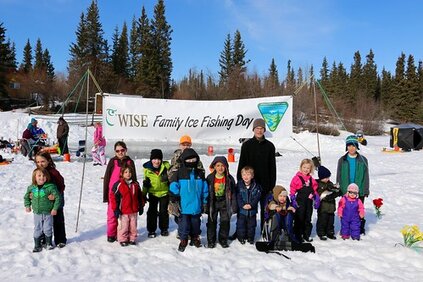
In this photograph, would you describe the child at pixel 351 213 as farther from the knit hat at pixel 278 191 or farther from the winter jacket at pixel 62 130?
the winter jacket at pixel 62 130

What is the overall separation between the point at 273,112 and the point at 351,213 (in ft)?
17.2

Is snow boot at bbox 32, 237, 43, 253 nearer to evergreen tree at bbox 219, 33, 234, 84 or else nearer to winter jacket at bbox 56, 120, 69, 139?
winter jacket at bbox 56, 120, 69, 139

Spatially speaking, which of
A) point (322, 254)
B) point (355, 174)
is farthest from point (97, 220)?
point (355, 174)

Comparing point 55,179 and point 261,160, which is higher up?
point 261,160

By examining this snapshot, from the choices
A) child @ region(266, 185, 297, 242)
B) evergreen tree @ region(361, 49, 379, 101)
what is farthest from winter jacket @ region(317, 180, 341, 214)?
evergreen tree @ region(361, 49, 379, 101)

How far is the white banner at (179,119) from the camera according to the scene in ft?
37.8

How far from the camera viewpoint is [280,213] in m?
5.88

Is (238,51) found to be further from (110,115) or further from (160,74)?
(110,115)

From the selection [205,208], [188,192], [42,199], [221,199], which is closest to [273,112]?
[221,199]

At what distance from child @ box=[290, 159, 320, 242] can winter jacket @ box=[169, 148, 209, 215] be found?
1.50 m

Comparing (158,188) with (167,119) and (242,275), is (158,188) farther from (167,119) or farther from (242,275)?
(167,119)

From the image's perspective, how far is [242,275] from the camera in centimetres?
472

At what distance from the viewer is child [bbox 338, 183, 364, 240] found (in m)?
6.25

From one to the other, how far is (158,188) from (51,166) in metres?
1.62
